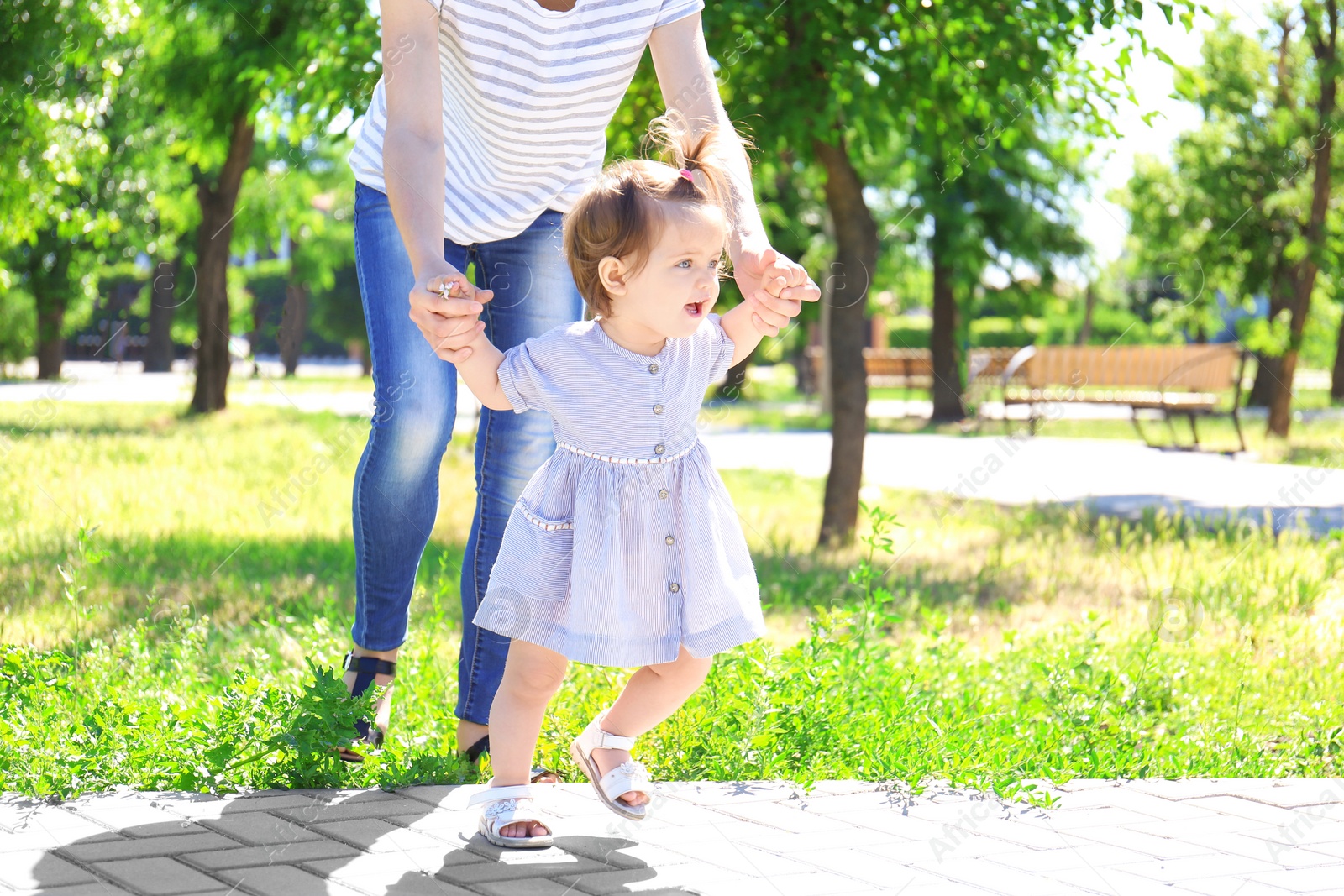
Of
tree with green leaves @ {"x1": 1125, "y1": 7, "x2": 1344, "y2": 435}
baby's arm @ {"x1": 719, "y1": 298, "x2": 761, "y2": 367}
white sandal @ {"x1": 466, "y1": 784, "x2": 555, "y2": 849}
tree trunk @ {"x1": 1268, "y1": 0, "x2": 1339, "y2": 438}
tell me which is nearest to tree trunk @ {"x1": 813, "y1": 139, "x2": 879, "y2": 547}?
baby's arm @ {"x1": 719, "y1": 298, "x2": 761, "y2": 367}

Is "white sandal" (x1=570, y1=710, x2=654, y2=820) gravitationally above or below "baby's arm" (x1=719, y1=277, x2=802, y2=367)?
below

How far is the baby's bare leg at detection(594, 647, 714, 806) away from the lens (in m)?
2.55

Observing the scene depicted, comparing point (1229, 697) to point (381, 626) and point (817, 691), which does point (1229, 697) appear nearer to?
point (817, 691)

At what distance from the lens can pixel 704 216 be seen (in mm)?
2463

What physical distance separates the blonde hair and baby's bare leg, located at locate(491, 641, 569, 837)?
68cm

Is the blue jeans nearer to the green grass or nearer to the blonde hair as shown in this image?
the green grass

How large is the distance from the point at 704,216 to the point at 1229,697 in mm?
2476

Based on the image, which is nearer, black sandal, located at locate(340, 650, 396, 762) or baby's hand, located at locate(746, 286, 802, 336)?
baby's hand, located at locate(746, 286, 802, 336)

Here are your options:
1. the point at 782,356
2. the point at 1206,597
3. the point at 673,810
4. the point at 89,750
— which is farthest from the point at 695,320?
the point at 782,356

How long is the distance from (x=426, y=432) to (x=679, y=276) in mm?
762

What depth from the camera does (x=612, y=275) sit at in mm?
2467

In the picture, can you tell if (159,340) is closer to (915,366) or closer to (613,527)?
(915,366)

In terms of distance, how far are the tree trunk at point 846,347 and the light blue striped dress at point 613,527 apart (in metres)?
5.05

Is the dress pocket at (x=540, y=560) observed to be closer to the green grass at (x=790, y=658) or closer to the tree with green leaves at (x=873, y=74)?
the green grass at (x=790, y=658)
